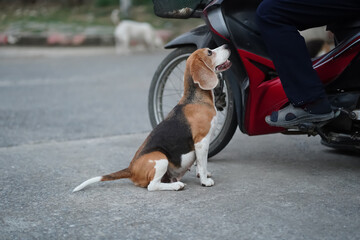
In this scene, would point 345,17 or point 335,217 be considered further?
point 345,17

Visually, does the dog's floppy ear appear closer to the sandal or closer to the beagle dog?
the beagle dog

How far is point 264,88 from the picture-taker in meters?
3.22

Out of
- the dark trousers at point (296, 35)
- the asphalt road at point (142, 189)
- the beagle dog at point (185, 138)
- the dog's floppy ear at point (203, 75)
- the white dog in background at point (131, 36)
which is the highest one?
the dark trousers at point (296, 35)

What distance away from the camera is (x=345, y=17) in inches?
115

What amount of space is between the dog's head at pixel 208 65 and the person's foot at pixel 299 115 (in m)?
0.42

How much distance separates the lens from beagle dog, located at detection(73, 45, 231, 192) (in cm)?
297

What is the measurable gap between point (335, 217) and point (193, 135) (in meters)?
0.93

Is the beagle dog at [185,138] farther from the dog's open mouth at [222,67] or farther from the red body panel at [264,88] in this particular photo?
the red body panel at [264,88]

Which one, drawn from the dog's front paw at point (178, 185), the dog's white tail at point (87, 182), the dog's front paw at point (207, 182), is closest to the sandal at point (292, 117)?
the dog's front paw at point (207, 182)

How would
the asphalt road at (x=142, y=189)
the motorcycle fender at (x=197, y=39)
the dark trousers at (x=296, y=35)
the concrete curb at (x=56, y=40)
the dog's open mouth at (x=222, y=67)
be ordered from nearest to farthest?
1. the asphalt road at (x=142, y=189)
2. the dark trousers at (x=296, y=35)
3. the dog's open mouth at (x=222, y=67)
4. the motorcycle fender at (x=197, y=39)
5. the concrete curb at (x=56, y=40)

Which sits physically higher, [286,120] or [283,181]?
[286,120]

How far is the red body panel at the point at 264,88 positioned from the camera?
3027 mm

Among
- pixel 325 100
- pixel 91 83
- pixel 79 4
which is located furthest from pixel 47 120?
pixel 79 4

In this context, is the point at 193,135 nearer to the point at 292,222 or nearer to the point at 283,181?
the point at 283,181
